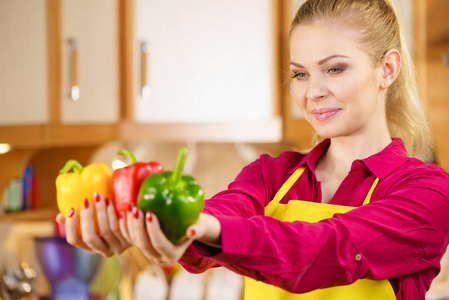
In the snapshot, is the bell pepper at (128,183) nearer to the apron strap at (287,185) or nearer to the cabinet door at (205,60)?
the apron strap at (287,185)

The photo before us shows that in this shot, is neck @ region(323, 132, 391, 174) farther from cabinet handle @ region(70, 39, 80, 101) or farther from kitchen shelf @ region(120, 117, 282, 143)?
cabinet handle @ region(70, 39, 80, 101)

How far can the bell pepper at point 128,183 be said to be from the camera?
0.74 meters

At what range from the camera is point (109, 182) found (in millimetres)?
792

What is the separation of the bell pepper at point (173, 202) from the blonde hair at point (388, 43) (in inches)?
15.0

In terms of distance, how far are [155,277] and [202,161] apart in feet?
1.84

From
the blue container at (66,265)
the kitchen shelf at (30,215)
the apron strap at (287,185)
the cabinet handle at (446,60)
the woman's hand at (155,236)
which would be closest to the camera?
the woman's hand at (155,236)

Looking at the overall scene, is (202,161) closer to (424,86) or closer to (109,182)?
(424,86)

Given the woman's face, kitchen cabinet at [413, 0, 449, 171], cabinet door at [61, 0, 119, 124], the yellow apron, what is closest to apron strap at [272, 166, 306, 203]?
the yellow apron

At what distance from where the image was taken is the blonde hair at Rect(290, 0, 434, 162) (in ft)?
3.14

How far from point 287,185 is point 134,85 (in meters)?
1.60

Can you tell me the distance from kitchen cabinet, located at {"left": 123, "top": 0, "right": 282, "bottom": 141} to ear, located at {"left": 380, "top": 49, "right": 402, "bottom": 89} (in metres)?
1.52

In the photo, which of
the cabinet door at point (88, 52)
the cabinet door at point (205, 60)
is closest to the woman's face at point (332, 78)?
the cabinet door at point (205, 60)

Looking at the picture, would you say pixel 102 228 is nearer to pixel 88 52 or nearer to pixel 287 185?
pixel 287 185

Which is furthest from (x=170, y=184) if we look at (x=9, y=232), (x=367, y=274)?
(x=9, y=232)
